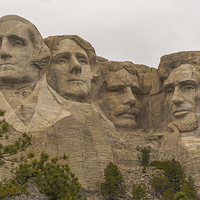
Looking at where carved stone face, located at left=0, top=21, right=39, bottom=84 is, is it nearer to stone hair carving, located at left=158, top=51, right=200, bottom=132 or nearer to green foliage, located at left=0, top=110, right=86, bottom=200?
green foliage, located at left=0, top=110, right=86, bottom=200

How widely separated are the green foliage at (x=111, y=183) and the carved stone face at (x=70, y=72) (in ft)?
13.6

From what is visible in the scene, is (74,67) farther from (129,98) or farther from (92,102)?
(129,98)

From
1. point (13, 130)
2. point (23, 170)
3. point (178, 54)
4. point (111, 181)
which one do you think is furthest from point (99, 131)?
point (23, 170)

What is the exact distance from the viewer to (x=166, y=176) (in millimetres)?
18719

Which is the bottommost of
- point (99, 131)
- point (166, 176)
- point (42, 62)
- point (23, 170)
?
point (23, 170)

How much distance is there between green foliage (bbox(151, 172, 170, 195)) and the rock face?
65.9 inches

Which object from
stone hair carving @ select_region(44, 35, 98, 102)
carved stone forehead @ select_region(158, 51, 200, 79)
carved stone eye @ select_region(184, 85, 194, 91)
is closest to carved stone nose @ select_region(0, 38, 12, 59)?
stone hair carving @ select_region(44, 35, 98, 102)

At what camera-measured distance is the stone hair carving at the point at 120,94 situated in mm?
23625

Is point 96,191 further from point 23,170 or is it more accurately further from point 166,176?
point 23,170

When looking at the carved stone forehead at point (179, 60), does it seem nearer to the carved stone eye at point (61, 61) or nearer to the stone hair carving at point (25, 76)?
the carved stone eye at point (61, 61)

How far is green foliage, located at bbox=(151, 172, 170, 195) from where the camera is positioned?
60.2 feet

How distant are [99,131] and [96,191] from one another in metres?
2.45

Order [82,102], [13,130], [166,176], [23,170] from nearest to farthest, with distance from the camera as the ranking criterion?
[23,170] < [13,130] < [166,176] < [82,102]

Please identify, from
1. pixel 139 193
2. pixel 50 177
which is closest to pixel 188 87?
pixel 139 193
